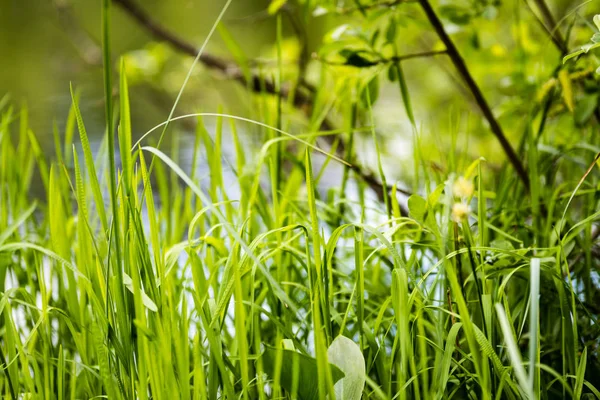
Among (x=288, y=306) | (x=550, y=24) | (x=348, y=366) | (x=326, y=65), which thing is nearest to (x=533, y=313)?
(x=348, y=366)

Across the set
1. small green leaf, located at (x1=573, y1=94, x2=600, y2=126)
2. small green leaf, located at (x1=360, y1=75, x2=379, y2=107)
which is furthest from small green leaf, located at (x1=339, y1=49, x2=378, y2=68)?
small green leaf, located at (x1=573, y1=94, x2=600, y2=126)

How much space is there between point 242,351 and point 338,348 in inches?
2.8

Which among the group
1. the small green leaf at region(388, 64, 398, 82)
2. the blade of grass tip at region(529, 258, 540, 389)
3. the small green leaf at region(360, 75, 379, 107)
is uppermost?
the small green leaf at region(388, 64, 398, 82)

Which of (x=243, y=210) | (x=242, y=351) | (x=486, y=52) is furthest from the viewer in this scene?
(x=486, y=52)

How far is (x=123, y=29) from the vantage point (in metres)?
5.14

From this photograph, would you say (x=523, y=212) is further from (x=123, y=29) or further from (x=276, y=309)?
(x=123, y=29)

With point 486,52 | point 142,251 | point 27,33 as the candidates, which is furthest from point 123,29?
point 142,251

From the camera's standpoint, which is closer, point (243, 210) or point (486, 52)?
point (243, 210)

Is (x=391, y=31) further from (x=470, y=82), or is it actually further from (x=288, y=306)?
(x=288, y=306)

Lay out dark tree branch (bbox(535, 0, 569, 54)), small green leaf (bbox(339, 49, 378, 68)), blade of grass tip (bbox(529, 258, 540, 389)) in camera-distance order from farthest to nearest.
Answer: dark tree branch (bbox(535, 0, 569, 54)) < small green leaf (bbox(339, 49, 378, 68)) < blade of grass tip (bbox(529, 258, 540, 389))

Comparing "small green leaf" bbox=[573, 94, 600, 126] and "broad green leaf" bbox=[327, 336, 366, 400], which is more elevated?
"small green leaf" bbox=[573, 94, 600, 126]

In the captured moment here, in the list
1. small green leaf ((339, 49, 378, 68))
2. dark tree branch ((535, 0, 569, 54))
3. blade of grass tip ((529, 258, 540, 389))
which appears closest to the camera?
blade of grass tip ((529, 258, 540, 389))

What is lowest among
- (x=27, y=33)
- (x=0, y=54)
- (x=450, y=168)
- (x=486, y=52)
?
(x=450, y=168)

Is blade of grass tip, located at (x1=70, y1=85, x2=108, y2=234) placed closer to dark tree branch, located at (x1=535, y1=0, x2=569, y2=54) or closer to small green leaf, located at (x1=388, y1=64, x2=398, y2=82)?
small green leaf, located at (x1=388, y1=64, x2=398, y2=82)
